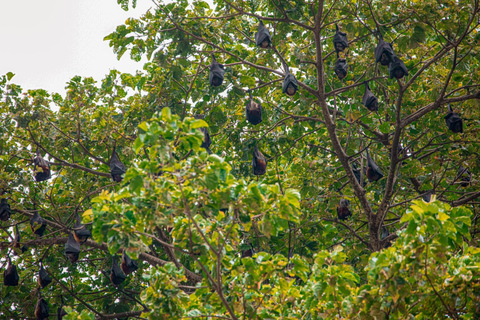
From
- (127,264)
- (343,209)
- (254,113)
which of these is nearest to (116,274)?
(127,264)

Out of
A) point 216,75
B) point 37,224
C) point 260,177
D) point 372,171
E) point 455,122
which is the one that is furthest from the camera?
point 260,177

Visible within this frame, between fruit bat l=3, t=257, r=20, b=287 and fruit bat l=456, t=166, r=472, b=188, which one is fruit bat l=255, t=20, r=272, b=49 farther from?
fruit bat l=3, t=257, r=20, b=287

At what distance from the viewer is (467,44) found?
5949 millimetres

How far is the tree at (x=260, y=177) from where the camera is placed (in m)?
3.31

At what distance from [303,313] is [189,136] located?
2.01 metres

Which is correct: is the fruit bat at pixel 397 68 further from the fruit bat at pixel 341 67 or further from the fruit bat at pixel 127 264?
the fruit bat at pixel 127 264

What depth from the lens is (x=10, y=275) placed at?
23.9ft

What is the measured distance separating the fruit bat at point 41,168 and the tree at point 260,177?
180 mm

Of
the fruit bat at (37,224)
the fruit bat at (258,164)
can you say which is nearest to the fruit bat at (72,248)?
the fruit bat at (37,224)

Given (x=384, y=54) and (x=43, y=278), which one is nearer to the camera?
(x=384, y=54)

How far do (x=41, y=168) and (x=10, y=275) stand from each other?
1.73 meters

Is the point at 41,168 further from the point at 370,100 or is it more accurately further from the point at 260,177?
the point at 370,100

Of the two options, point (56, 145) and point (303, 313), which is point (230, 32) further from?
point (303, 313)

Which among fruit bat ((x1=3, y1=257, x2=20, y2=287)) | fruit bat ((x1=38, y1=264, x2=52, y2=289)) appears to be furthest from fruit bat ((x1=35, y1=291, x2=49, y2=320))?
fruit bat ((x1=3, y1=257, x2=20, y2=287))
